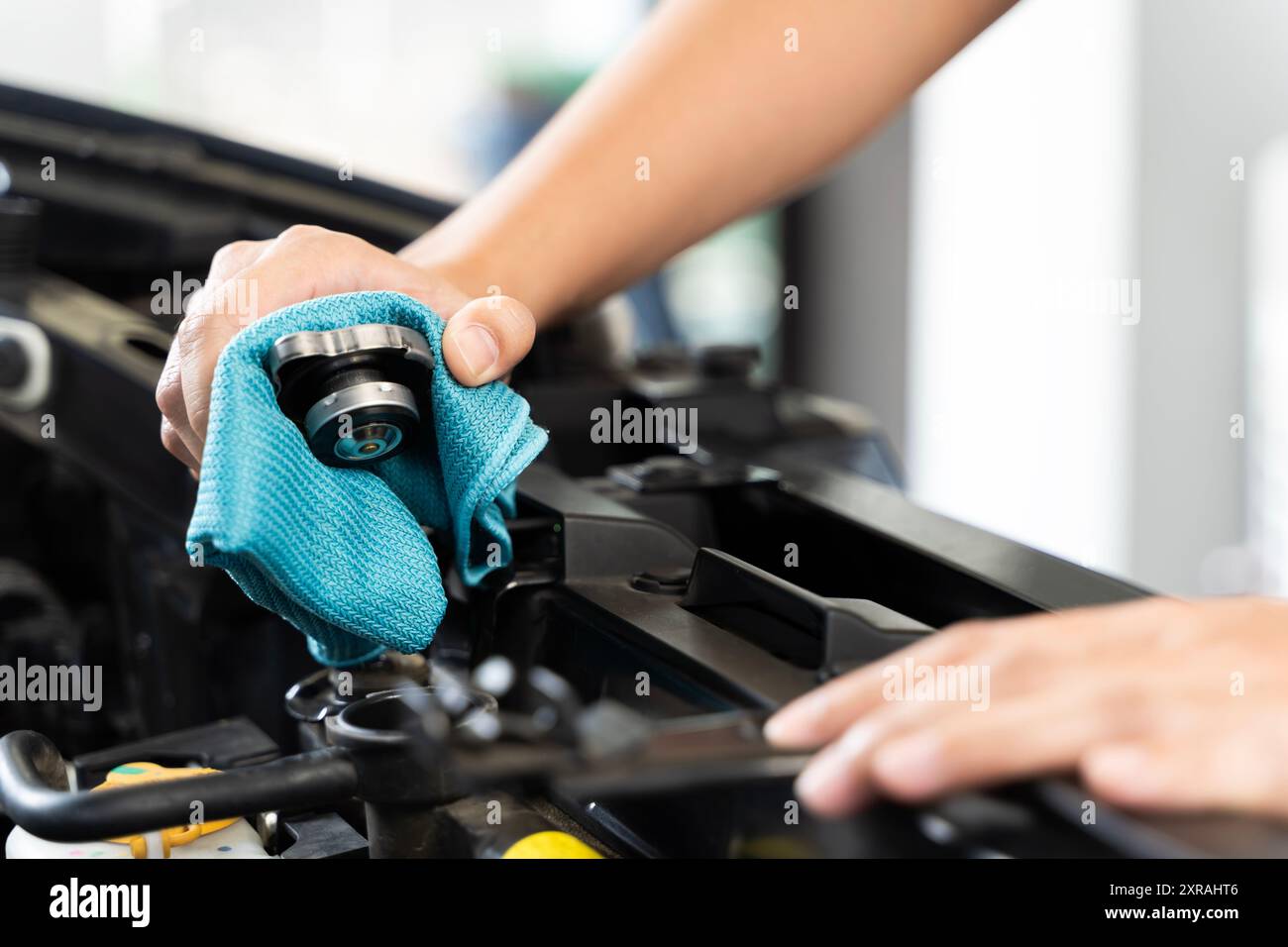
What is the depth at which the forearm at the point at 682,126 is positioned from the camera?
791mm

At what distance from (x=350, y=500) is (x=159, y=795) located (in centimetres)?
14

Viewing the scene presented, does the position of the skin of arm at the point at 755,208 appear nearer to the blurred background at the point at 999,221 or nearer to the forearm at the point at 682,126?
the forearm at the point at 682,126

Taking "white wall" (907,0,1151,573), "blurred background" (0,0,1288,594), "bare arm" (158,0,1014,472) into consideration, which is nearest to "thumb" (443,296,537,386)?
"bare arm" (158,0,1014,472)

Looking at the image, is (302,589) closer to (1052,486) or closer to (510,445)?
(510,445)

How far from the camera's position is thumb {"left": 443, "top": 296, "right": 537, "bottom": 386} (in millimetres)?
561

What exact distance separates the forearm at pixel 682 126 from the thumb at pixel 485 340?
0.53 ft

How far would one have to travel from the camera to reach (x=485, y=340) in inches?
22.3

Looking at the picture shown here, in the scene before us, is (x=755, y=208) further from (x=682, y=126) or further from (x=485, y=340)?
(x=485, y=340)

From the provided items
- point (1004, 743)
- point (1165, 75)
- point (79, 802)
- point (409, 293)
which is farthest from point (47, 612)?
point (1165, 75)

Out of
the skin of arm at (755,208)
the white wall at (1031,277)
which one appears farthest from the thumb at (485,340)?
the white wall at (1031,277)

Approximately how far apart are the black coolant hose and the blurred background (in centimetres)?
186

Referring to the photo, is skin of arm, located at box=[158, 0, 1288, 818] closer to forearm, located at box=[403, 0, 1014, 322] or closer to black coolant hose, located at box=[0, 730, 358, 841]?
forearm, located at box=[403, 0, 1014, 322]

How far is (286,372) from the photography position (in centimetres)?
51

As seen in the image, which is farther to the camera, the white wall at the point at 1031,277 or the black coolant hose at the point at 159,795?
the white wall at the point at 1031,277
